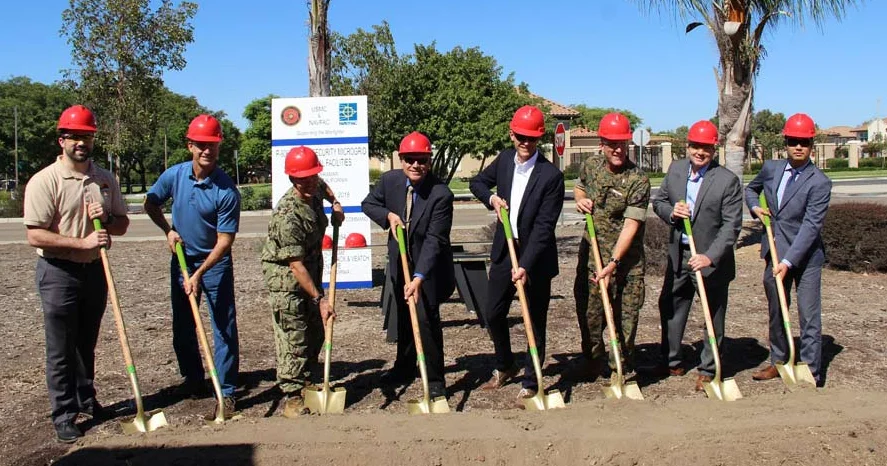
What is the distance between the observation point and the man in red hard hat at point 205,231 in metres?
5.14

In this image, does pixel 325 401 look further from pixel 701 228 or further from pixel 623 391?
pixel 701 228

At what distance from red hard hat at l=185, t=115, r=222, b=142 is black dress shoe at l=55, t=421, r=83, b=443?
1908 mm

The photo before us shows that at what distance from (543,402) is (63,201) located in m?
3.23

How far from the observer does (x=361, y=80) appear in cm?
2850

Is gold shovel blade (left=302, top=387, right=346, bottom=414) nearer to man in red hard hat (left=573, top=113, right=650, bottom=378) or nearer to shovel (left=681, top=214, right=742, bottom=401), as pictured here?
man in red hard hat (left=573, top=113, right=650, bottom=378)

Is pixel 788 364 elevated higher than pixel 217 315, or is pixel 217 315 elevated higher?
pixel 217 315

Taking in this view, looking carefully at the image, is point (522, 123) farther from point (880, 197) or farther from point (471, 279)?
point (880, 197)

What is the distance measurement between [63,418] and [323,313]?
166 centimetres

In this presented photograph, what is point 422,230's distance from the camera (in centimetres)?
537

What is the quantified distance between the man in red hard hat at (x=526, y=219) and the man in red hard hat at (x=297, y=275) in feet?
3.88

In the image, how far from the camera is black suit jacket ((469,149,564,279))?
5.24m

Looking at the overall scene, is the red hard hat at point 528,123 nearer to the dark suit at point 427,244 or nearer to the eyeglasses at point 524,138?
the eyeglasses at point 524,138

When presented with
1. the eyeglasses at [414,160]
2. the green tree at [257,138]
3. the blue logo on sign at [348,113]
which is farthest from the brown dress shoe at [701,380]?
the green tree at [257,138]

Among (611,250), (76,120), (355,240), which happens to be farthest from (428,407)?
(355,240)
